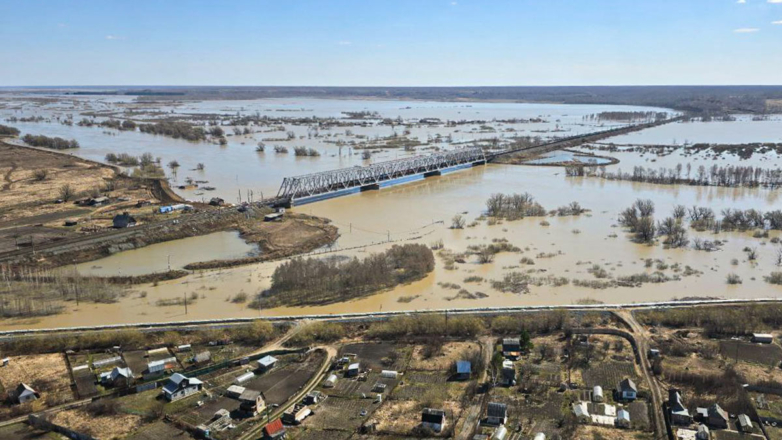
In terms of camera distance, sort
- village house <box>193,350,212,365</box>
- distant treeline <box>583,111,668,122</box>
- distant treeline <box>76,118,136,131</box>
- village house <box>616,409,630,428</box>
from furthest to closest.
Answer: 1. distant treeline <box>583,111,668,122</box>
2. distant treeline <box>76,118,136,131</box>
3. village house <box>193,350,212,365</box>
4. village house <box>616,409,630,428</box>

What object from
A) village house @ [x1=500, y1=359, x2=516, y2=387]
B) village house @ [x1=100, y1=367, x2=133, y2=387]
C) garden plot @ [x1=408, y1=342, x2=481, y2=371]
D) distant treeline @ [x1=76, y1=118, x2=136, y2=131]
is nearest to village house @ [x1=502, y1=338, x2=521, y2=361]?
garden plot @ [x1=408, y1=342, x2=481, y2=371]

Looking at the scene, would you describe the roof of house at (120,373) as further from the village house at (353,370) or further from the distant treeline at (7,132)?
the distant treeline at (7,132)

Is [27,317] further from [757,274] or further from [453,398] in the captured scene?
[757,274]

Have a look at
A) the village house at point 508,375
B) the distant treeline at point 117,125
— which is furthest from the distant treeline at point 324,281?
the distant treeline at point 117,125

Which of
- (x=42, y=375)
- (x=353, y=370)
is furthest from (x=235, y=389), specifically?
(x=42, y=375)

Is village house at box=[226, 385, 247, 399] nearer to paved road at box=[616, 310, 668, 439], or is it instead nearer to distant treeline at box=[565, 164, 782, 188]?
paved road at box=[616, 310, 668, 439]

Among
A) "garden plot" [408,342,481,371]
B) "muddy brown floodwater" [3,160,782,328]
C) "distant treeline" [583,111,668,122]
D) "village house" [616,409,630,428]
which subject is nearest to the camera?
"village house" [616,409,630,428]
